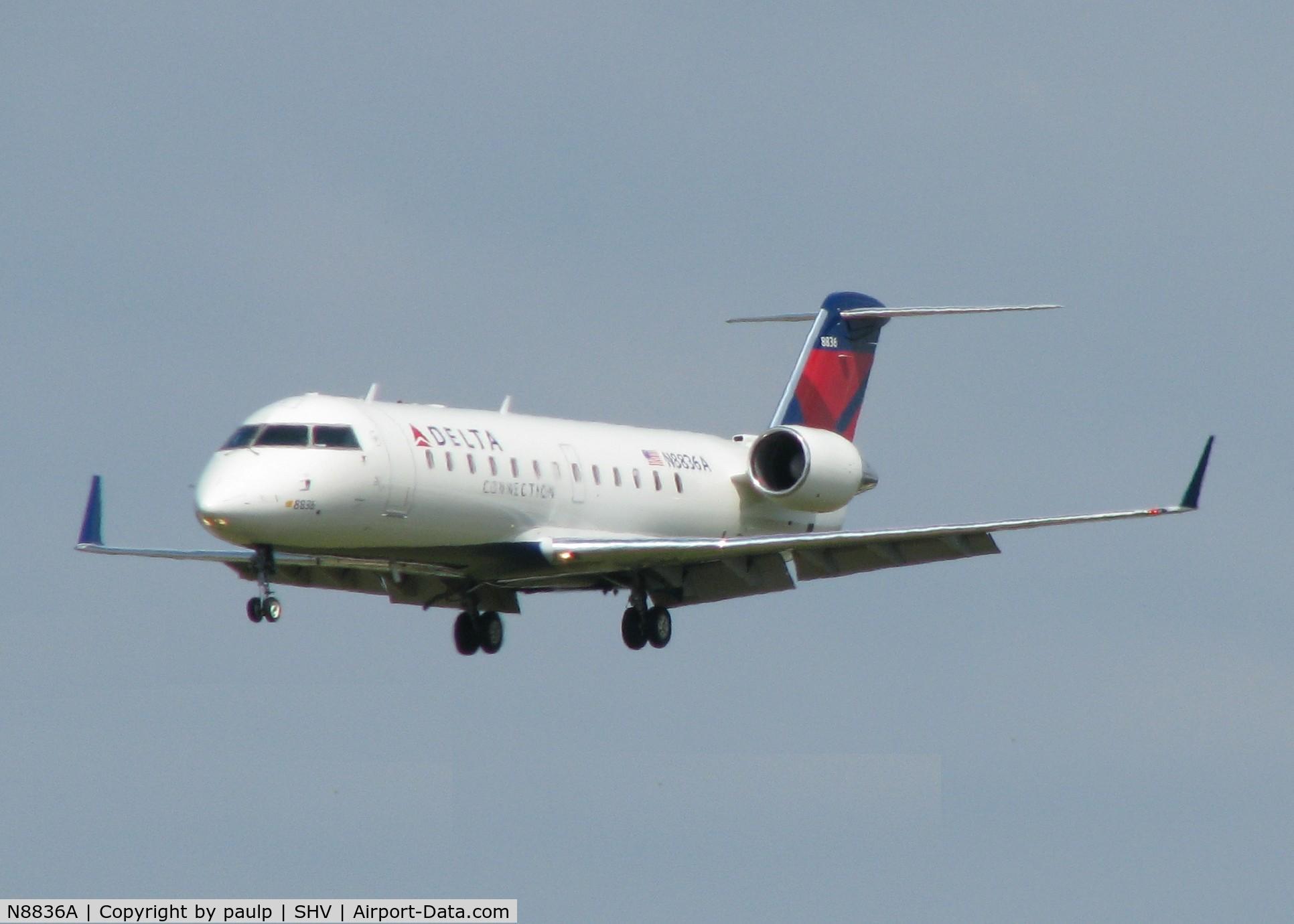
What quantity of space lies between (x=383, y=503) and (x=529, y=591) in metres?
5.72

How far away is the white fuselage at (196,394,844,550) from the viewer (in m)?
30.8

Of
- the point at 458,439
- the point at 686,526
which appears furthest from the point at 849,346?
the point at 458,439

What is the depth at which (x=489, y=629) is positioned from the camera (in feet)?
122

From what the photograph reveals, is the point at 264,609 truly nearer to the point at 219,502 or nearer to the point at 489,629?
the point at 219,502

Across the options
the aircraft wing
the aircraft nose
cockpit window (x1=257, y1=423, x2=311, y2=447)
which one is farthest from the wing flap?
the aircraft nose

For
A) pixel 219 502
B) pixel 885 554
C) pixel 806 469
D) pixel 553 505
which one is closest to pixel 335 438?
pixel 219 502

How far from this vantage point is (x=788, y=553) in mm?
35656

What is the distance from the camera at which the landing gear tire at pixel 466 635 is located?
37.1 meters

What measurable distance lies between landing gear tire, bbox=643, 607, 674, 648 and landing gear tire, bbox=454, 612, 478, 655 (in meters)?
2.26

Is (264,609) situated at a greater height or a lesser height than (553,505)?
lesser

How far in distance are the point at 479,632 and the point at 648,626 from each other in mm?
2582

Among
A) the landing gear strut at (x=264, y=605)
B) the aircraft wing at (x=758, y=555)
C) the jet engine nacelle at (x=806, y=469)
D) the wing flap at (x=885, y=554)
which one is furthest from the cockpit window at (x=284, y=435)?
the jet engine nacelle at (x=806, y=469)

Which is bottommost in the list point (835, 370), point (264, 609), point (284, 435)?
point (264, 609)

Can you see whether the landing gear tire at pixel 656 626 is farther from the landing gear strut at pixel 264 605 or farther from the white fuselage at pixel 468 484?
the landing gear strut at pixel 264 605
